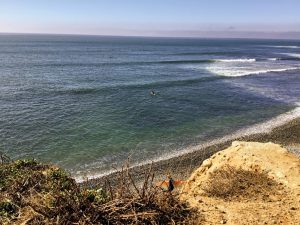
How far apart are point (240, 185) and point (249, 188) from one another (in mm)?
312

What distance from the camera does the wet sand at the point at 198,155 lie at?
75.0 feet

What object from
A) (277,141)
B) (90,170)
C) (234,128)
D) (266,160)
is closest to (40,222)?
(266,160)

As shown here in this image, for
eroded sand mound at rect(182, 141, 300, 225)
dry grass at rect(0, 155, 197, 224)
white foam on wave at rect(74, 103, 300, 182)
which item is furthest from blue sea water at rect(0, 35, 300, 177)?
dry grass at rect(0, 155, 197, 224)

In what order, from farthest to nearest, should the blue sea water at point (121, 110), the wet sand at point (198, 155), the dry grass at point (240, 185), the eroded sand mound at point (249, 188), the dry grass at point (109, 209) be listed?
the blue sea water at point (121, 110), the wet sand at point (198, 155), the dry grass at point (240, 185), the eroded sand mound at point (249, 188), the dry grass at point (109, 209)

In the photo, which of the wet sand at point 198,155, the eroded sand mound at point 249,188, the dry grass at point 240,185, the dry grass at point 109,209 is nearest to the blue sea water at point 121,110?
the wet sand at point 198,155

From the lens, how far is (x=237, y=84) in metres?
57.2

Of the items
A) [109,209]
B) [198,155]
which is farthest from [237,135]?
[109,209]

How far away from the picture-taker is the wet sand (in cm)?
2288

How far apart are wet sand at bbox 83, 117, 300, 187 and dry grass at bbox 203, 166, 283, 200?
22.2 ft

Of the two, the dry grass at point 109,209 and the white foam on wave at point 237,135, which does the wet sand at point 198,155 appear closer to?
the white foam on wave at point 237,135

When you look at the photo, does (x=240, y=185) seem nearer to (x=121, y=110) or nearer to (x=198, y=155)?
(x=198, y=155)

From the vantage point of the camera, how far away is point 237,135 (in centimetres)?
3091

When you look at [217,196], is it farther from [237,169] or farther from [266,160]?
[266,160]

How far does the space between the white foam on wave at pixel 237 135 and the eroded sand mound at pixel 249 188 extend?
34.2 feet
